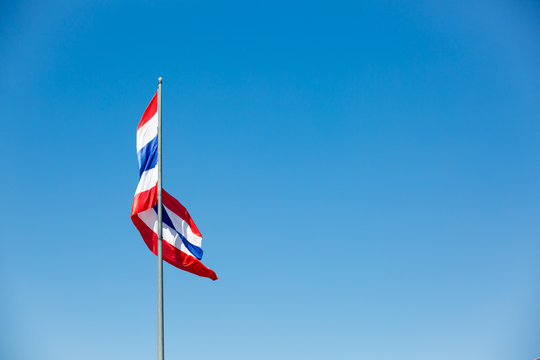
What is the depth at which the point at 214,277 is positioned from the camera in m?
15.5

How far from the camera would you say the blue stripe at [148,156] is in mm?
15269

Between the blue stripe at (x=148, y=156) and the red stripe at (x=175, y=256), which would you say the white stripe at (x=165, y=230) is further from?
the blue stripe at (x=148, y=156)

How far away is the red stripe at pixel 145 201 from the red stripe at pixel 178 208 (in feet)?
2.69

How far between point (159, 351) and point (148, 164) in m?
5.73

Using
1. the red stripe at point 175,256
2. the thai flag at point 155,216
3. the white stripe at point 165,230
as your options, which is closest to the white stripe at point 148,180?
the thai flag at point 155,216

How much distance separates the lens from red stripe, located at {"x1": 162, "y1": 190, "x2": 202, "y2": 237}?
15672mm

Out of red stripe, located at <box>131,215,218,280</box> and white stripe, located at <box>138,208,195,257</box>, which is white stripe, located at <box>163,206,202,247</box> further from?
red stripe, located at <box>131,215,218,280</box>

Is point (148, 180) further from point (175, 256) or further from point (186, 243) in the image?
point (175, 256)

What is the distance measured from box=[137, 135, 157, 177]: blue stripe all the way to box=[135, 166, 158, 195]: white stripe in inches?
6.1

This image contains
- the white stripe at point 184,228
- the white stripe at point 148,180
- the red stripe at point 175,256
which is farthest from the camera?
the white stripe at point 184,228

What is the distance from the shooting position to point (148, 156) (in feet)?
50.8

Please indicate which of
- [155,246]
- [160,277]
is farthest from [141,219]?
[160,277]

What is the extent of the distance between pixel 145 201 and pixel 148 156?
5.19 ft

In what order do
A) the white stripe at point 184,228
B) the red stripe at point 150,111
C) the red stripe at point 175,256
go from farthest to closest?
the red stripe at point 150,111, the white stripe at point 184,228, the red stripe at point 175,256
